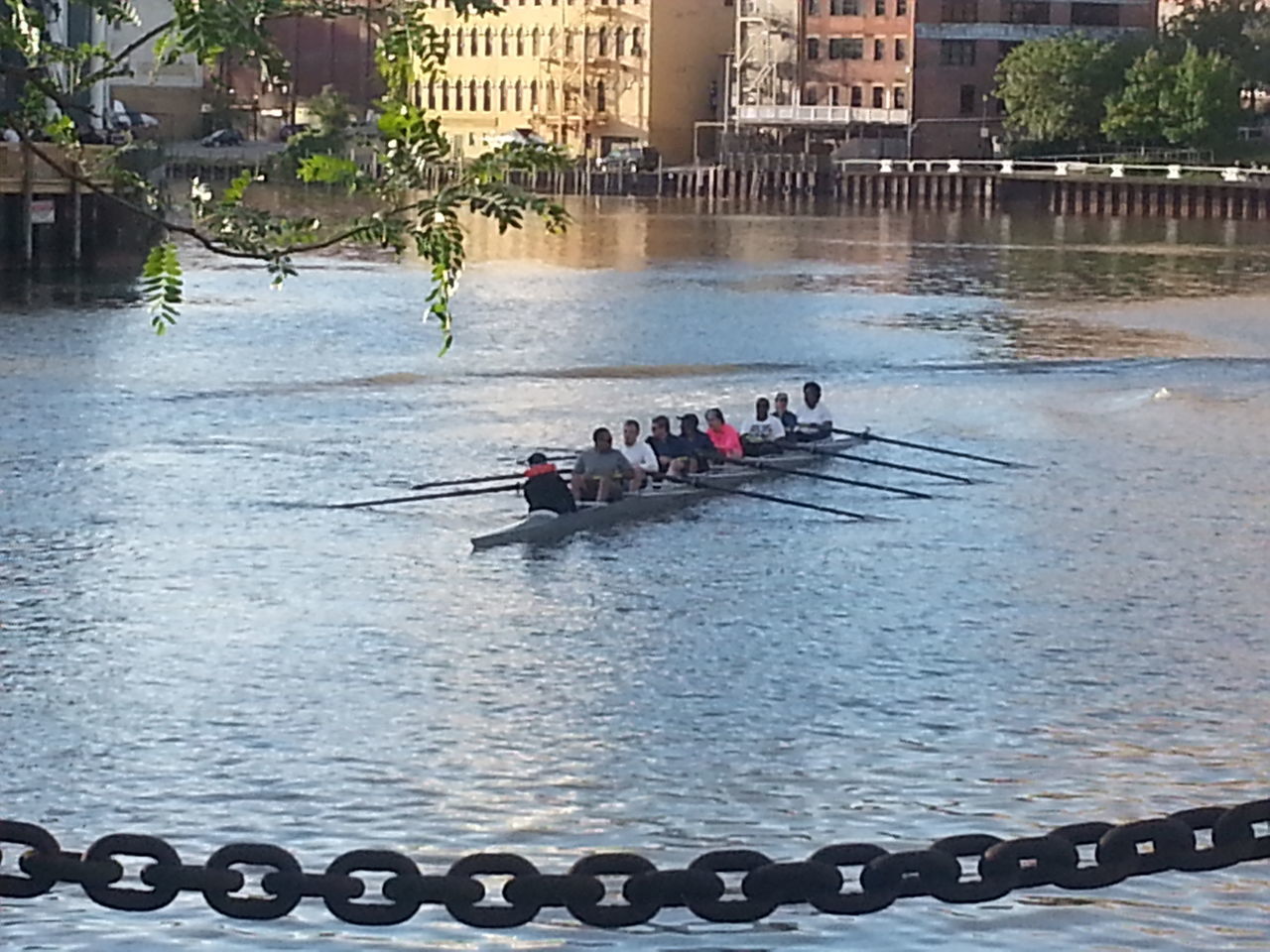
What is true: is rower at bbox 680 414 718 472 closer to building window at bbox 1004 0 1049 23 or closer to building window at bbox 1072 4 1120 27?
building window at bbox 1004 0 1049 23

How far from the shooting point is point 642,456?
90.0ft

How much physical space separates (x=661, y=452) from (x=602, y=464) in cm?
169

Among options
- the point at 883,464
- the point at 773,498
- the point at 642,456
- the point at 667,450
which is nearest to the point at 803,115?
the point at 883,464

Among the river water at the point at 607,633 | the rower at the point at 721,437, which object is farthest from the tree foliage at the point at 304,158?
the rower at the point at 721,437

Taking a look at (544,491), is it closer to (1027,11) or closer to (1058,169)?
(1058,169)

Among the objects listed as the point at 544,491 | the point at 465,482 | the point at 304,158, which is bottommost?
the point at 465,482

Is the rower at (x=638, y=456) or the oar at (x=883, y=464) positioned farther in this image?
the oar at (x=883, y=464)

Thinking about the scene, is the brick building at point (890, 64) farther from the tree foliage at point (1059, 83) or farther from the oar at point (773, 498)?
the oar at point (773, 498)

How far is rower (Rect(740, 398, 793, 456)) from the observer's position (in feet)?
100

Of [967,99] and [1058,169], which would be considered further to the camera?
[967,99]

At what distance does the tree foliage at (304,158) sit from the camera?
6.38 m

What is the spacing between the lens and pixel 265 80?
7242 millimetres

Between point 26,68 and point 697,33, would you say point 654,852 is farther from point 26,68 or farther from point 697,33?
point 697,33

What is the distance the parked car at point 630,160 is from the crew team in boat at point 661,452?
100 metres
